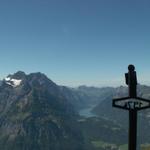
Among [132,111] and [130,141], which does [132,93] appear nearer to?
[132,111]

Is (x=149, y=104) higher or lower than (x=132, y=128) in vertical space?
higher

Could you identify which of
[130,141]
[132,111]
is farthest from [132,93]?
[130,141]

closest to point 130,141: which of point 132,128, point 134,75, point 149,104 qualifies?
point 132,128

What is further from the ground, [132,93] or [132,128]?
[132,93]

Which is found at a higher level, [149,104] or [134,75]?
[134,75]

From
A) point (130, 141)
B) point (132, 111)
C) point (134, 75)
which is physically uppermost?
point (134, 75)

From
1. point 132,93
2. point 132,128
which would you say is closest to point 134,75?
point 132,93

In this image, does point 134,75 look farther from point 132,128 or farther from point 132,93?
point 132,128

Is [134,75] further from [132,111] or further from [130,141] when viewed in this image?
[130,141]
